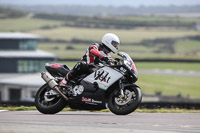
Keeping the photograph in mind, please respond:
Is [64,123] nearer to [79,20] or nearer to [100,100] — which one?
[100,100]

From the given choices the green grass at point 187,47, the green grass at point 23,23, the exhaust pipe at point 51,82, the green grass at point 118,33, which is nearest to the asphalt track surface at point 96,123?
the exhaust pipe at point 51,82

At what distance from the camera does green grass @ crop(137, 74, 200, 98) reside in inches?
3056

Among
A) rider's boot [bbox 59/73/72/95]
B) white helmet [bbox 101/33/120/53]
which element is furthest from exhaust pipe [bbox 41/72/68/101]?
white helmet [bbox 101/33/120/53]

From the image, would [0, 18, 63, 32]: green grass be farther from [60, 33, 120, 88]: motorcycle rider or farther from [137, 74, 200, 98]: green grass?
[60, 33, 120, 88]: motorcycle rider

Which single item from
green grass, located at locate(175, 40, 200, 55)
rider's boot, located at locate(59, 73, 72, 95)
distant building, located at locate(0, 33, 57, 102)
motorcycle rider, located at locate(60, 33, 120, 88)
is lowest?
rider's boot, located at locate(59, 73, 72, 95)

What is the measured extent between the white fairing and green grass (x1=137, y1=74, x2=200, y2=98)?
206 ft

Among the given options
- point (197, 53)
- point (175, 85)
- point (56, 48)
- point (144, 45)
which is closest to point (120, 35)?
point (144, 45)

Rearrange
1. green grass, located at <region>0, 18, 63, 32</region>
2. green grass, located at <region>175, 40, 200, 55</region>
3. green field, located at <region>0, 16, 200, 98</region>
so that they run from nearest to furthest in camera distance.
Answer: green field, located at <region>0, 16, 200, 98</region> → green grass, located at <region>175, 40, 200, 55</region> → green grass, located at <region>0, 18, 63, 32</region>

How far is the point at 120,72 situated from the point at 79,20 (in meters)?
187

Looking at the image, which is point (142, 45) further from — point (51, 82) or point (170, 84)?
point (51, 82)

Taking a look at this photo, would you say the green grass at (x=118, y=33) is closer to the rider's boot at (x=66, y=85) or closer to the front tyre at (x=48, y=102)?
the front tyre at (x=48, y=102)

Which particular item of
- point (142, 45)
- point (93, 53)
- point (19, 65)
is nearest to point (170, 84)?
point (19, 65)

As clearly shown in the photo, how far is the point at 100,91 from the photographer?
36.6 feet

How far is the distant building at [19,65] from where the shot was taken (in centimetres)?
6856
